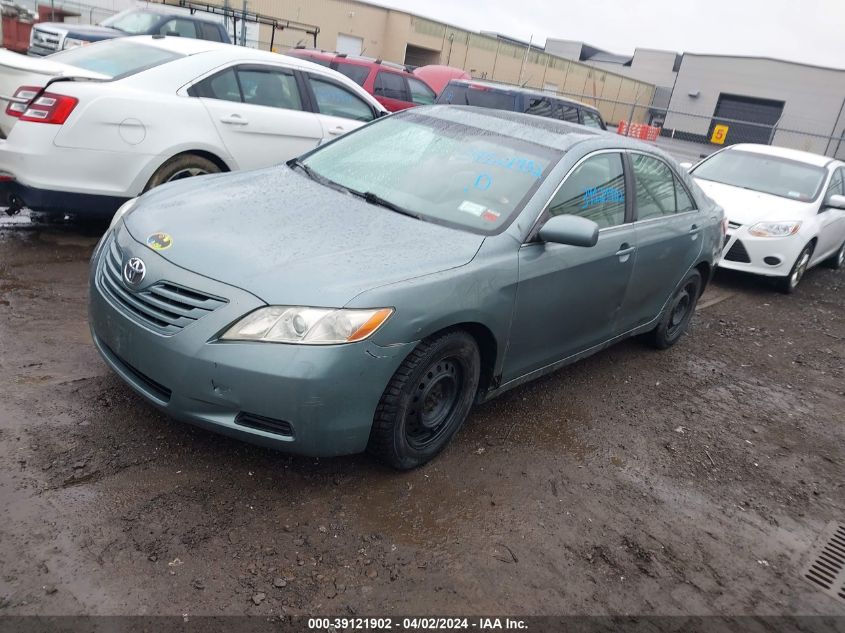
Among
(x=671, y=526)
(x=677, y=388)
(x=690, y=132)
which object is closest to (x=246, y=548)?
(x=671, y=526)

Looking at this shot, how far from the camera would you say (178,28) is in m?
13.0

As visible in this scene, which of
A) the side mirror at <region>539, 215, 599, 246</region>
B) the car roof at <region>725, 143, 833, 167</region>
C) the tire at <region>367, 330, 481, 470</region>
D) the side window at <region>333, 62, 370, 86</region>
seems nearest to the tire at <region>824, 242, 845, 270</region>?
the car roof at <region>725, 143, 833, 167</region>

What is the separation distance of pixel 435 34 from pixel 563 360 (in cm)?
3811

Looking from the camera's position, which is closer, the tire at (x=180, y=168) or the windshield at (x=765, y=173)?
the tire at (x=180, y=168)

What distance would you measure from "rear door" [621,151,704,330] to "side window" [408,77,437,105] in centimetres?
878

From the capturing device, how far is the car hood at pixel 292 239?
9.10 ft

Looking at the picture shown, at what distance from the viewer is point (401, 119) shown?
14.5 feet

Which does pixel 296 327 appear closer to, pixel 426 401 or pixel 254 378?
pixel 254 378

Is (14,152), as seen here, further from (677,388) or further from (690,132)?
(690,132)

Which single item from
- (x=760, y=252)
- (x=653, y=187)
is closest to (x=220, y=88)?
(x=653, y=187)

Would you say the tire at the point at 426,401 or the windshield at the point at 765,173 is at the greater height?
the windshield at the point at 765,173

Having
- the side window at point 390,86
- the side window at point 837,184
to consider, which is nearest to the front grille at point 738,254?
the side window at point 837,184

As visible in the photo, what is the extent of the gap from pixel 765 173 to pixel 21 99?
837cm

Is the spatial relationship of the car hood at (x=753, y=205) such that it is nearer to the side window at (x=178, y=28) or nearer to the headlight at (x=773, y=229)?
the headlight at (x=773, y=229)
